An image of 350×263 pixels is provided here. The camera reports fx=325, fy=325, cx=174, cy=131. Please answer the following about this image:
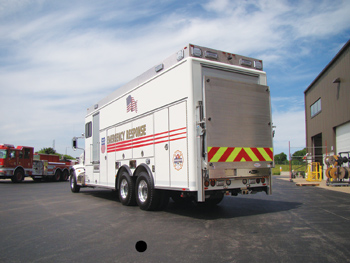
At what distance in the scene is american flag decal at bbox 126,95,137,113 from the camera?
995 cm

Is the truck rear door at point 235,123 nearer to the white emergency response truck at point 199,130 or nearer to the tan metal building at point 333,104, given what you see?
the white emergency response truck at point 199,130

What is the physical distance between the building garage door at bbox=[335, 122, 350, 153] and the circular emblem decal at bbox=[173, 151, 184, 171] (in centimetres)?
1904

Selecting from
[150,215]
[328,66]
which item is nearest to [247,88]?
[150,215]

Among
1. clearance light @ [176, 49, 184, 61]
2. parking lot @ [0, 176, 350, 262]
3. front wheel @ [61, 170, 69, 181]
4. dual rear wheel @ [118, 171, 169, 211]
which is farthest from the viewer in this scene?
front wheel @ [61, 170, 69, 181]

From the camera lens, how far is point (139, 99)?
966cm

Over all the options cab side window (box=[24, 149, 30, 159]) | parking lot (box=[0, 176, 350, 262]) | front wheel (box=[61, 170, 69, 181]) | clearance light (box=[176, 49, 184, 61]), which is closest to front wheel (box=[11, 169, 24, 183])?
cab side window (box=[24, 149, 30, 159])

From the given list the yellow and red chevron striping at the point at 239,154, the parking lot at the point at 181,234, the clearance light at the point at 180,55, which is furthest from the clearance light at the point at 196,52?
the parking lot at the point at 181,234

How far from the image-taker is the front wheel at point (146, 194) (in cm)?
861

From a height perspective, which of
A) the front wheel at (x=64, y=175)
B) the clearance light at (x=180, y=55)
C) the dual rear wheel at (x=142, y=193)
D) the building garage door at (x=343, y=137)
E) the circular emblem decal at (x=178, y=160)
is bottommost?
the front wheel at (x=64, y=175)

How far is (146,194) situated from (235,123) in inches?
126

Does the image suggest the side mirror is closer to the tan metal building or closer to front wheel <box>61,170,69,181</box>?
front wheel <box>61,170,69,181</box>

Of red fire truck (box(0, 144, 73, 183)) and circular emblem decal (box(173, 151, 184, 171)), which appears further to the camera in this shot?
red fire truck (box(0, 144, 73, 183))

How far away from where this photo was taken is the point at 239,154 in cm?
777

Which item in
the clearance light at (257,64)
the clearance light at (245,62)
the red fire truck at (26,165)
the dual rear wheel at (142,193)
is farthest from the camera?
the red fire truck at (26,165)
